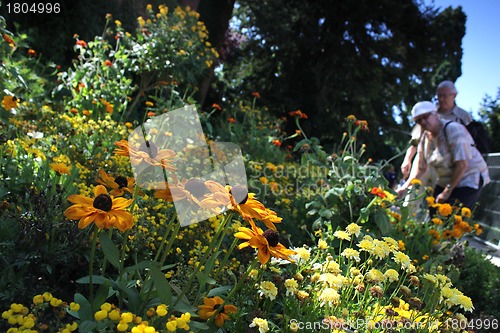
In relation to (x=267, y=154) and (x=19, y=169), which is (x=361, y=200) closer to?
(x=19, y=169)

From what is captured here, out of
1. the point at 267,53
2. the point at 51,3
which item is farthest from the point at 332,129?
the point at 51,3

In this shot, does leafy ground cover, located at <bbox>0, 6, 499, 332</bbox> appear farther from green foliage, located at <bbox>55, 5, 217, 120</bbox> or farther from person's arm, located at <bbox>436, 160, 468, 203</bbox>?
person's arm, located at <bbox>436, 160, 468, 203</bbox>

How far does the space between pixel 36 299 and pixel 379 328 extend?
113 centimetres

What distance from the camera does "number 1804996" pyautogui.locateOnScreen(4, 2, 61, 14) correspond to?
213 inches

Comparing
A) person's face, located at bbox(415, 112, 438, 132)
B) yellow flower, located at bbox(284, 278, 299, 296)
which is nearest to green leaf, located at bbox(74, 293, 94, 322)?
yellow flower, located at bbox(284, 278, 299, 296)

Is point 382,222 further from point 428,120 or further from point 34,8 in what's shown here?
point 34,8

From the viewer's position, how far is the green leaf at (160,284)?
3.80ft

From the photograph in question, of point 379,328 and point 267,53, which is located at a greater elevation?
point 267,53

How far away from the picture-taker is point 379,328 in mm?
1641

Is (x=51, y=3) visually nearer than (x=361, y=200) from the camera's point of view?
No

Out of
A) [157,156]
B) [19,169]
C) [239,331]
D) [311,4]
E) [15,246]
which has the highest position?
[311,4]

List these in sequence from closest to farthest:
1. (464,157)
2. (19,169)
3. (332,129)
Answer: (19,169)
(464,157)
(332,129)

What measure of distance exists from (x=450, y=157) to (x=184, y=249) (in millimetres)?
2719

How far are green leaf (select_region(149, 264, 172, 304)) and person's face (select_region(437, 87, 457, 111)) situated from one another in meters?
3.74
